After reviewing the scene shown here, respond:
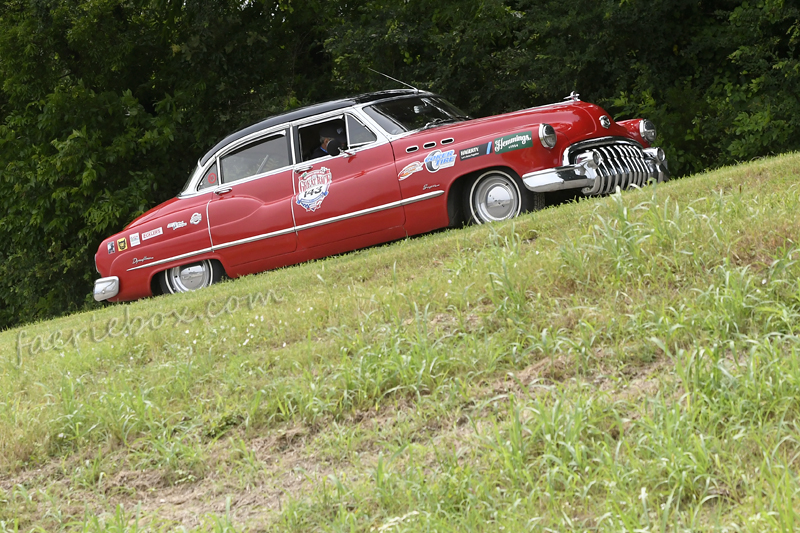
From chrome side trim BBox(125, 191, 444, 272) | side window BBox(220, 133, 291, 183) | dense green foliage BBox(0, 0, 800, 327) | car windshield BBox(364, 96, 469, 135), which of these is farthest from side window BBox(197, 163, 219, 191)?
dense green foliage BBox(0, 0, 800, 327)

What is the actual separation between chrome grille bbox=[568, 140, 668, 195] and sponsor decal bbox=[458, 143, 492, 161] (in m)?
0.75

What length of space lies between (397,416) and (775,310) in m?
1.87

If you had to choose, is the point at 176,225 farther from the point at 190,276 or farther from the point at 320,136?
the point at 320,136

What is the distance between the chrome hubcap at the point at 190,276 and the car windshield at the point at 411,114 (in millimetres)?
2701

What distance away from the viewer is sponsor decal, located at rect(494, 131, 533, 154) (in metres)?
8.06

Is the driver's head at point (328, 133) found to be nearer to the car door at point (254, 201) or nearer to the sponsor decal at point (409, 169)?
the car door at point (254, 201)

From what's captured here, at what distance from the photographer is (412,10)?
14.5 metres

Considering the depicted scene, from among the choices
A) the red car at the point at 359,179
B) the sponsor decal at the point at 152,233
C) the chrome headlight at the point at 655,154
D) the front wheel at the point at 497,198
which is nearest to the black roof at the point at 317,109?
the red car at the point at 359,179

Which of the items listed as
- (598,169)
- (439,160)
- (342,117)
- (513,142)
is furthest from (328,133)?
(598,169)

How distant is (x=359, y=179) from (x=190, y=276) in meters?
2.66

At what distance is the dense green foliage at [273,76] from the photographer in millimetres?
12977

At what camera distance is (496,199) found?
27.8ft

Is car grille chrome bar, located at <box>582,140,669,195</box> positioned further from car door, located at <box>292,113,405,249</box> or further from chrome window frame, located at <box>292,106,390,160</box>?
chrome window frame, located at <box>292,106,390,160</box>

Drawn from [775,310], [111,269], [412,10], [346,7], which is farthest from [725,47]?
[775,310]
